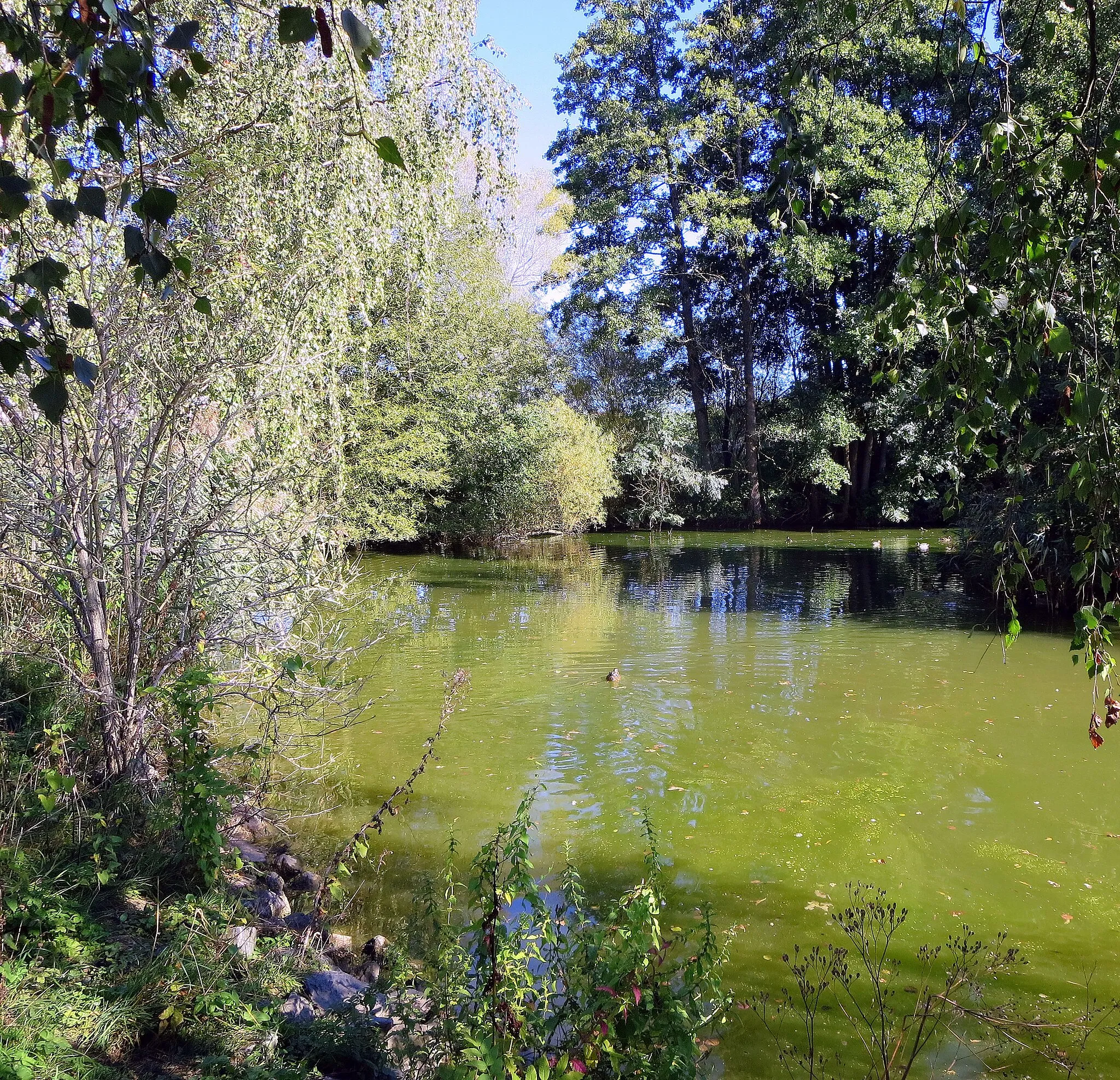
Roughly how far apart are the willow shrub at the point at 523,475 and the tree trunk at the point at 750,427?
6.39m

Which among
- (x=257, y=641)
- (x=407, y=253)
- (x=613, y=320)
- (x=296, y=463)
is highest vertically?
(x=613, y=320)

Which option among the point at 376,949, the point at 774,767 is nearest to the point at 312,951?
the point at 376,949

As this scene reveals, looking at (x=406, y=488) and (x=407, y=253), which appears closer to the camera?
(x=407, y=253)

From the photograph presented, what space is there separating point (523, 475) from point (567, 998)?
2116cm

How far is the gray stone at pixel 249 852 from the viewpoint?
482 cm

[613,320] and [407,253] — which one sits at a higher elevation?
[613,320]

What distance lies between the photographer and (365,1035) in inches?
116

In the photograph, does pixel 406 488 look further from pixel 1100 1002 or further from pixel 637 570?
pixel 1100 1002

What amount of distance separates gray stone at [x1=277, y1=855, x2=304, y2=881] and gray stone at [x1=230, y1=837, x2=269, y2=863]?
0.09 meters

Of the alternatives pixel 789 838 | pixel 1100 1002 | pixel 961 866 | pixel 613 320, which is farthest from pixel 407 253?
pixel 613 320

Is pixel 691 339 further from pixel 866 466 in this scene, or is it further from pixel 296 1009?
pixel 296 1009

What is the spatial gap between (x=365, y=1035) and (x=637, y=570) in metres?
16.1

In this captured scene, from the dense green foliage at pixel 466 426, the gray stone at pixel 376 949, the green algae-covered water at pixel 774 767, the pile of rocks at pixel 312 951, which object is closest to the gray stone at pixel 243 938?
the pile of rocks at pixel 312 951

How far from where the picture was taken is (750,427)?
29500 millimetres
